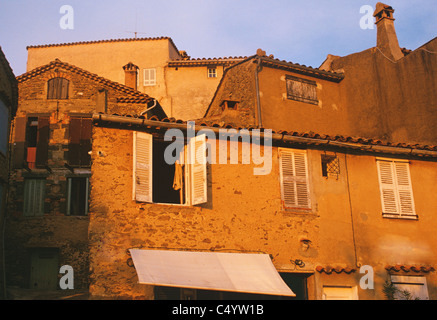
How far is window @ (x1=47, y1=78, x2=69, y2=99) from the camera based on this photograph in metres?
24.7

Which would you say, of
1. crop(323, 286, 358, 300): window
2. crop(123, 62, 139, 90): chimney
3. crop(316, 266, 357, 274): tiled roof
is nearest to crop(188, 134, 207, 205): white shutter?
crop(316, 266, 357, 274): tiled roof

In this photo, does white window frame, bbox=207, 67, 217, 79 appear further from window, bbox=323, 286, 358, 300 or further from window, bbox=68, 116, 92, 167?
window, bbox=323, 286, 358, 300

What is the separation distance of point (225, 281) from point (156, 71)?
80.3 feet

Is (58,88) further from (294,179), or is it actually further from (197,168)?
(294,179)

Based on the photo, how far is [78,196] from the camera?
22719 mm

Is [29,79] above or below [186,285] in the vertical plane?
above

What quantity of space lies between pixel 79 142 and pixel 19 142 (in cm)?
281

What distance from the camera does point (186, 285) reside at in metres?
10.3

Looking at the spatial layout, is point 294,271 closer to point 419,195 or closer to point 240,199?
point 240,199

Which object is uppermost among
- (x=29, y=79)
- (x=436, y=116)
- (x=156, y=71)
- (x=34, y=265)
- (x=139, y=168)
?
(x=156, y=71)

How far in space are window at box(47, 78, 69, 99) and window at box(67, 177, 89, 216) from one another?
4.52m

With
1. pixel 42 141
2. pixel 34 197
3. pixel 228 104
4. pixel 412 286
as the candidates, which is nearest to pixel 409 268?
pixel 412 286
